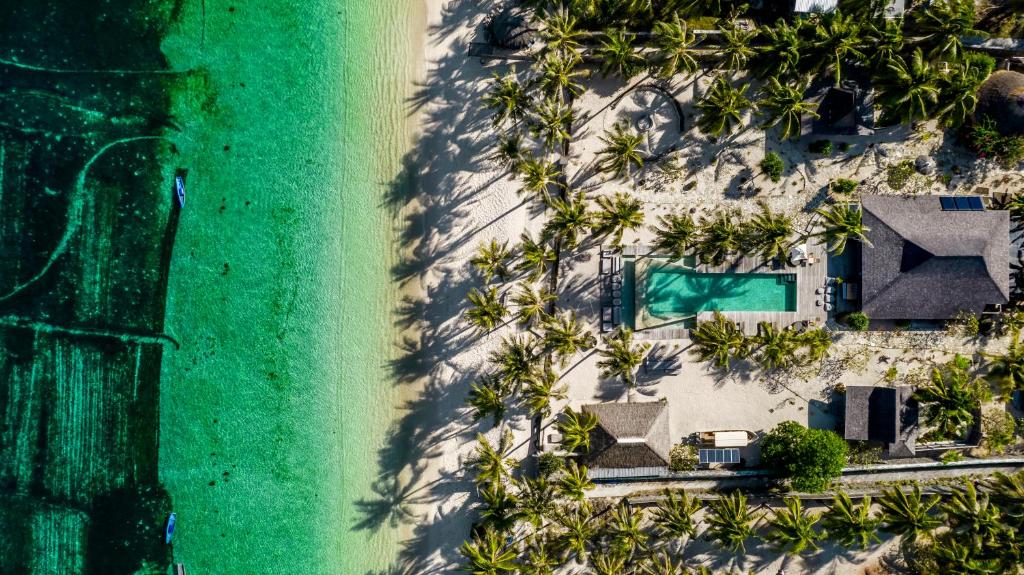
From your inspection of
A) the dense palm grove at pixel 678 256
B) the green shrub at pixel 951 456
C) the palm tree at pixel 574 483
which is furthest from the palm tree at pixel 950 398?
the palm tree at pixel 574 483

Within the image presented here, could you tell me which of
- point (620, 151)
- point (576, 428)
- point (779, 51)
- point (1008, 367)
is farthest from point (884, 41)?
point (576, 428)

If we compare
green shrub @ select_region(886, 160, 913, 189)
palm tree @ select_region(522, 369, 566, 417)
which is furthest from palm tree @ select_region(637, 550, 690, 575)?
green shrub @ select_region(886, 160, 913, 189)

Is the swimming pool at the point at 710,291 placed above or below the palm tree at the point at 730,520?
above

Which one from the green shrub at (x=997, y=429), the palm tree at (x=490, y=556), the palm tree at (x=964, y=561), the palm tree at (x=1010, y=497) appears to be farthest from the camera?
the green shrub at (x=997, y=429)

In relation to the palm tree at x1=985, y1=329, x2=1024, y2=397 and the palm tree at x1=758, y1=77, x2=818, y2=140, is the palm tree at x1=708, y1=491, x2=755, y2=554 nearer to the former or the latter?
the palm tree at x1=985, y1=329, x2=1024, y2=397

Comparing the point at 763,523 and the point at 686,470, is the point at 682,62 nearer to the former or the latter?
the point at 686,470

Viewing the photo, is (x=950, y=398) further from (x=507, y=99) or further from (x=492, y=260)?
(x=507, y=99)

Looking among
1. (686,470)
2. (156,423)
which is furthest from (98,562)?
(686,470)

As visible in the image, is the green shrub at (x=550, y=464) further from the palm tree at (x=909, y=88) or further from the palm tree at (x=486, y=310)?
the palm tree at (x=909, y=88)
